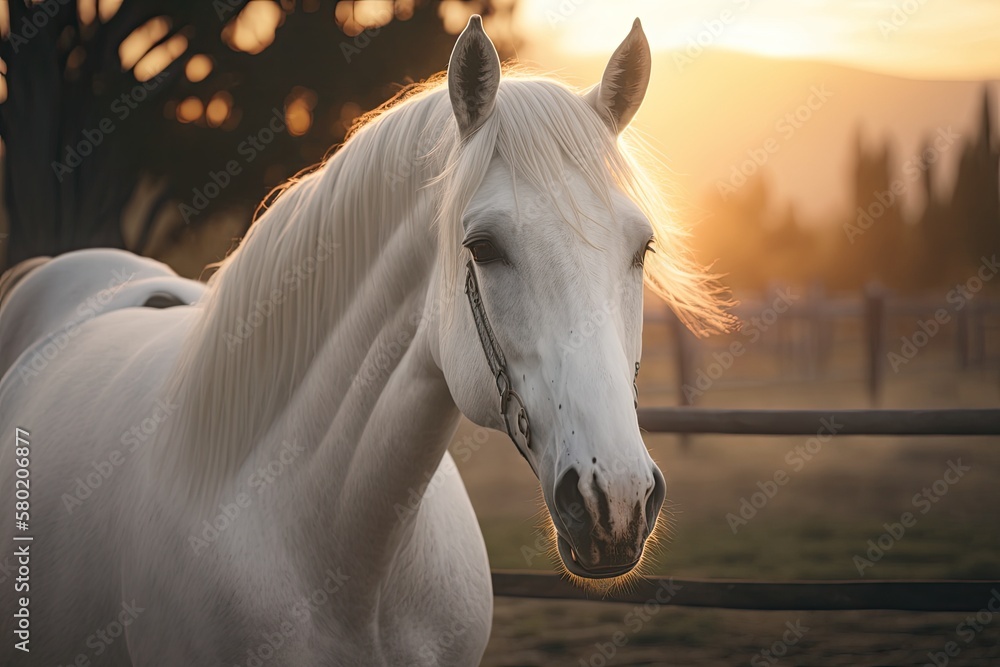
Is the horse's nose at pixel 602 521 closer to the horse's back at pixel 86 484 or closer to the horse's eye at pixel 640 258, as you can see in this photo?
the horse's eye at pixel 640 258

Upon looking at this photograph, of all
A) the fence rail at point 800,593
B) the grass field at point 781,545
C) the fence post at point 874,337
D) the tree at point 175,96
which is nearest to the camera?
the fence rail at point 800,593

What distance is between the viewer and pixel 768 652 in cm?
405

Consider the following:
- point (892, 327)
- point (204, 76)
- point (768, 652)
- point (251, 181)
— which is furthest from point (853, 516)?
point (892, 327)

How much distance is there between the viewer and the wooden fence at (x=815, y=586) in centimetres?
339

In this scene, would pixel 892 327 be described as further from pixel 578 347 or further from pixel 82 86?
pixel 578 347

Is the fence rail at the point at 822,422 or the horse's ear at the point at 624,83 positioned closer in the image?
the horse's ear at the point at 624,83

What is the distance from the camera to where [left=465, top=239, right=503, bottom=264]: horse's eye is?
1.38m

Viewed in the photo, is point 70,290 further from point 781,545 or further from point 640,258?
point 781,545

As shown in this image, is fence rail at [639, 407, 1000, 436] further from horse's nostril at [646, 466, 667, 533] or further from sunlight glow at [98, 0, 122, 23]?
sunlight glow at [98, 0, 122, 23]

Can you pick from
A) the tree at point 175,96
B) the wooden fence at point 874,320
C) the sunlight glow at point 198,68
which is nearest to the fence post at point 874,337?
the wooden fence at point 874,320

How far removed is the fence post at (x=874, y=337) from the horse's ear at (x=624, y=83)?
1134 centimetres

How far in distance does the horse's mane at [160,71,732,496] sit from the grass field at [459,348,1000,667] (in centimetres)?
198

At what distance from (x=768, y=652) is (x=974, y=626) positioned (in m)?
1.23

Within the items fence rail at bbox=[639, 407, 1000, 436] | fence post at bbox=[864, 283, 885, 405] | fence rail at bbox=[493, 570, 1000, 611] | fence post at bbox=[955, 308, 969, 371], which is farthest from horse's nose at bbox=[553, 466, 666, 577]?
fence post at bbox=[955, 308, 969, 371]
